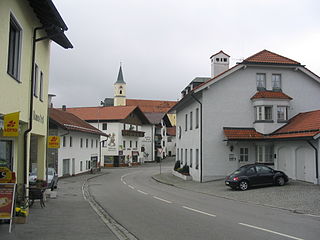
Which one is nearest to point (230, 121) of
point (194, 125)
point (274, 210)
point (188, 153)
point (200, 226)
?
point (194, 125)

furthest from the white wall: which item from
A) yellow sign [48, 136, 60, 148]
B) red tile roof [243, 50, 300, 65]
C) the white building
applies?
red tile roof [243, 50, 300, 65]

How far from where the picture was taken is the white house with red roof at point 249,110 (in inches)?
1109

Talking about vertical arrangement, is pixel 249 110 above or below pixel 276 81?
below

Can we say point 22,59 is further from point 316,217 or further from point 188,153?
point 188,153

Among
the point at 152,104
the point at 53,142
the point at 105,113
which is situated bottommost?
the point at 53,142

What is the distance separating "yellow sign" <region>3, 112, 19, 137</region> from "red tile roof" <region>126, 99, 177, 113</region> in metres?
120

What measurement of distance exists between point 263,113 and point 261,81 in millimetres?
2669

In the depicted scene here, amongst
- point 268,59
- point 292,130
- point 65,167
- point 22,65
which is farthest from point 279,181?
point 65,167

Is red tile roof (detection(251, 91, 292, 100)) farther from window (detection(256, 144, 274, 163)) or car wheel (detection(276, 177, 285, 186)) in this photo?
car wheel (detection(276, 177, 285, 186))

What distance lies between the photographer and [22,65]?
10797 mm

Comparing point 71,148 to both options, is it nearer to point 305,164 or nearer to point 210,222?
point 305,164

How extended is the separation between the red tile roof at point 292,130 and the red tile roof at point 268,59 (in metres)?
4.24

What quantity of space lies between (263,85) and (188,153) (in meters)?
9.10

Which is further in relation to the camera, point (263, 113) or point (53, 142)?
point (263, 113)
